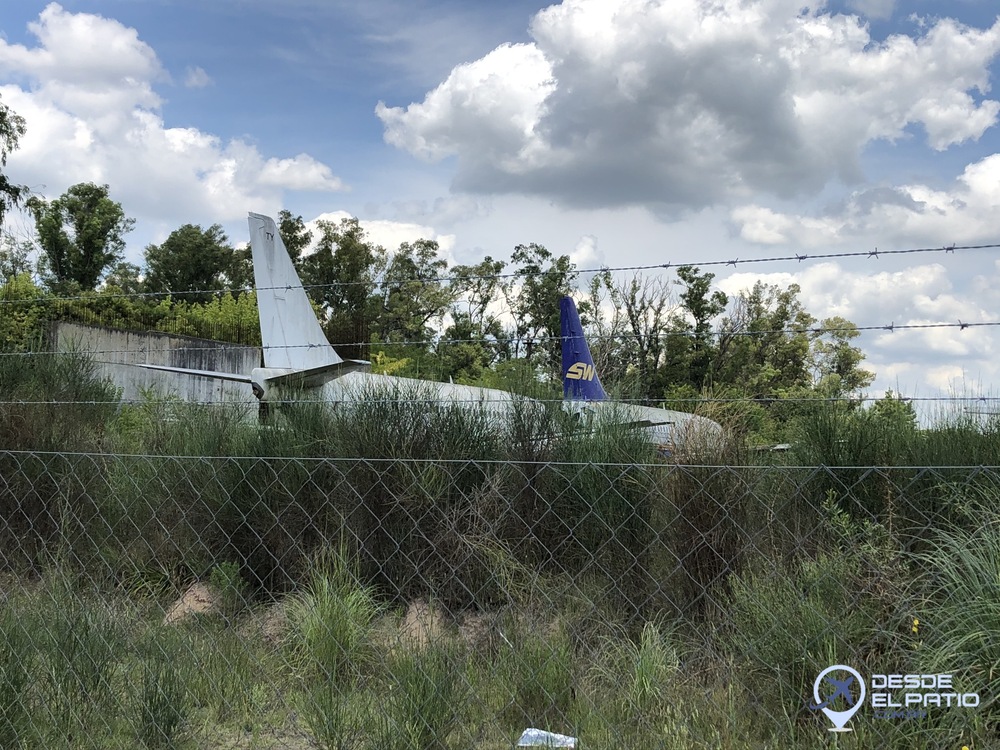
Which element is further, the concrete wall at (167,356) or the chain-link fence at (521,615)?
the concrete wall at (167,356)

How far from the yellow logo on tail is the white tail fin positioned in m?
3.61

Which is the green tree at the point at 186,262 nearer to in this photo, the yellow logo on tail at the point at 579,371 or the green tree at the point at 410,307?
the green tree at the point at 410,307

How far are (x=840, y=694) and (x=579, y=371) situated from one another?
10722 millimetres

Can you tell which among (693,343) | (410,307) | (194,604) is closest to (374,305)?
(410,307)

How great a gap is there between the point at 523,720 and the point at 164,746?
130 centimetres

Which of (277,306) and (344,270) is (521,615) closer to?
(277,306)

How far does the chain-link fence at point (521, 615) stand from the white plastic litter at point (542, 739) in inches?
0.8

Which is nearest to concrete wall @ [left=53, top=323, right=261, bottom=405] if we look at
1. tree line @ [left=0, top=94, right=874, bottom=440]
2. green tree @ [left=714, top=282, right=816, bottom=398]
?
tree line @ [left=0, top=94, right=874, bottom=440]

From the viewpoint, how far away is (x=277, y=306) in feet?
42.9

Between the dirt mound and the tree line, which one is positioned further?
the tree line

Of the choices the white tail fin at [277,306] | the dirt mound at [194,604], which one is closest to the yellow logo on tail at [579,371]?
the white tail fin at [277,306]

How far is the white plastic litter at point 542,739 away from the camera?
287 centimetres

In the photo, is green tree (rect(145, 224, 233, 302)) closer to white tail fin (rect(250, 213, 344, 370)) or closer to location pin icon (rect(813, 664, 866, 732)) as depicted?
white tail fin (rect(250, 213, 344, 370))

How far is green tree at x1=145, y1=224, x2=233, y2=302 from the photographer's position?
3362 centimetres
